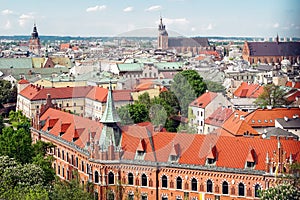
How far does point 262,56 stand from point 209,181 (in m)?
94.9

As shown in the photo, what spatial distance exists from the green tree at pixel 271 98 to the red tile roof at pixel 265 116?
9.39 m

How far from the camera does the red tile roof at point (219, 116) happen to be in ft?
151

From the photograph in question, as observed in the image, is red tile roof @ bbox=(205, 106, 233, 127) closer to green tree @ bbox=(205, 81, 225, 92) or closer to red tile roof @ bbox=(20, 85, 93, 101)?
green tree @ bbox=(205, 81, 225, 92)

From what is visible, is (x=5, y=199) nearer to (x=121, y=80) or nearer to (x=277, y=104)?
(x=277, y=104)

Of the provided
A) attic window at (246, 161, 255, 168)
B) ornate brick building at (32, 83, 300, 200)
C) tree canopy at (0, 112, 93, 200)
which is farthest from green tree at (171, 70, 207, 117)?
attic window at (246, 161, 255, 168)

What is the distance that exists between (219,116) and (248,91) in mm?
16121

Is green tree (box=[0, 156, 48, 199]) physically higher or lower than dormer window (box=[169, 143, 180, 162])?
lower

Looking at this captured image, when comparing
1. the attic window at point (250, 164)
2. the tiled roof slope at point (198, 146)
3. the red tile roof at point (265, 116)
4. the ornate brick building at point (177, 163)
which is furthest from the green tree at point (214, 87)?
the attic window at point (250, 164)

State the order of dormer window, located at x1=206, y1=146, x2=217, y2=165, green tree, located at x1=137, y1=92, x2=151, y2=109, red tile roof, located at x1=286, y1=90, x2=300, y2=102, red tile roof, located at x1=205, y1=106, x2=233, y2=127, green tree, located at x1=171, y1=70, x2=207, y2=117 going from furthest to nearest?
red tile roof, located at x1=286, y1=90, x2=300, y2=102 → green tree, located at x1=171, y1=70, x2=207, y2=117 → green tree, located at x1=137, y1=92, x2=151, y2=109 → red tile roof, located at x1=205, y1=106, x2=233, y2=127 → dormer window, located at x1=206, y1=146, x2=217, y2=165

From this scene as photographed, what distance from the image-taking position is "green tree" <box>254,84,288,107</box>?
54.7 metres

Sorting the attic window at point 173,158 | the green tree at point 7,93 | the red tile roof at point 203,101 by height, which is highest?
the red tile roof at point 203,101

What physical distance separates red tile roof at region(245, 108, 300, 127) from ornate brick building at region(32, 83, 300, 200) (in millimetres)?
14713

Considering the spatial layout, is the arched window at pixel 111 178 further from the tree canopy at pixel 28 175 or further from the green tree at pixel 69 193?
the green tree at pixel 69 193

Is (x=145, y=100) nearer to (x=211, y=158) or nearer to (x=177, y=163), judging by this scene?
(x=177, y=163)
